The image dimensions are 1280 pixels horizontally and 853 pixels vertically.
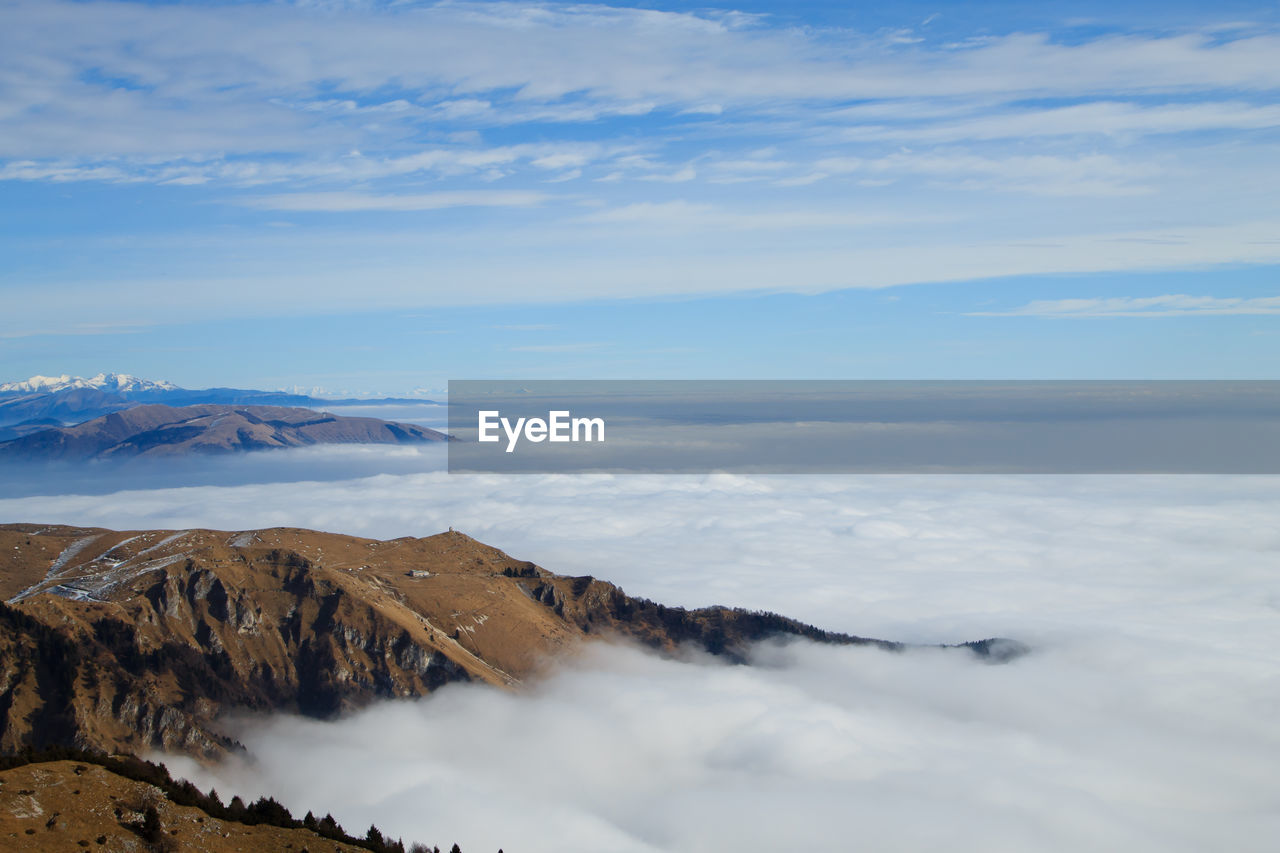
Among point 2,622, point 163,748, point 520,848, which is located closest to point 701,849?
point 520,848

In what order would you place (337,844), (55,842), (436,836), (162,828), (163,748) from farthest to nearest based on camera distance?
(163,748) < (436,836) < (337,844) < (162,828) < (55,842)

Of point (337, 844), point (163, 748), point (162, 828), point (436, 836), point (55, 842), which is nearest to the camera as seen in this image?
point (55, 842)

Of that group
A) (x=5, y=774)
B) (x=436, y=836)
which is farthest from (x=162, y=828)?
(x=436, y=836)

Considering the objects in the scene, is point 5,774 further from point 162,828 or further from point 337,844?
point 337,844

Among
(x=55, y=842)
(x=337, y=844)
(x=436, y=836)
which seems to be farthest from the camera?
(x=436, y=836)

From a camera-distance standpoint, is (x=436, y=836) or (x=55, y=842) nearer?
(x=55, y=842)

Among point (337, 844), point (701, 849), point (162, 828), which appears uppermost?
point (162, 828)

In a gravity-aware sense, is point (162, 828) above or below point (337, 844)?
above

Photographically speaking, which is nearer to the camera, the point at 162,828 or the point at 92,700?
the point at 162,828

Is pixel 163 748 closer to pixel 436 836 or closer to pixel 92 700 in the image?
pixel 92 700
